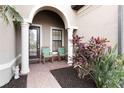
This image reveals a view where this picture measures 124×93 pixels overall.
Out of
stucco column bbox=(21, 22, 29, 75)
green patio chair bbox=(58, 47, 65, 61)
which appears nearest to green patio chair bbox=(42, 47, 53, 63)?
green patio chair bbox=(58, 47, 65, 61)

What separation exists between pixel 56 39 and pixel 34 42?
5.91 feet

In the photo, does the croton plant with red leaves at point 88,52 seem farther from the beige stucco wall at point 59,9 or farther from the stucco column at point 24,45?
the beige stucco wall at point 59,9

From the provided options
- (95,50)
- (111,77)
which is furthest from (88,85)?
(95,50)

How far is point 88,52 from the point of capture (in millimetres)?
3920

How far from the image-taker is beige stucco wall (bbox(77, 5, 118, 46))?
4.71 metres

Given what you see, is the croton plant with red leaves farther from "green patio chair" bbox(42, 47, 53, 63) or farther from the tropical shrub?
"green patio chair" bbox(42, 47, 53, 63)

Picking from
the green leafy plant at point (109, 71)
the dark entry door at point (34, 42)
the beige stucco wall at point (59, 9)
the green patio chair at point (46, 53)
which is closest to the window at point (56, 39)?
the green patio chair at point (46, 53)

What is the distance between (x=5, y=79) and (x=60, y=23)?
6.44 m

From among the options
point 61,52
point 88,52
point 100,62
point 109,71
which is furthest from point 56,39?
point 109,71

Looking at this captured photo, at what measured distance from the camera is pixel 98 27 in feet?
18.6

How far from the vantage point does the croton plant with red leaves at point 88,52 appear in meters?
3.75

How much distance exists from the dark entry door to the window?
4.01ft

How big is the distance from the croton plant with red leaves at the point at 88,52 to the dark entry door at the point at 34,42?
4.82 metres

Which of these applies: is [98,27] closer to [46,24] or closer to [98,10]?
[98,10]
